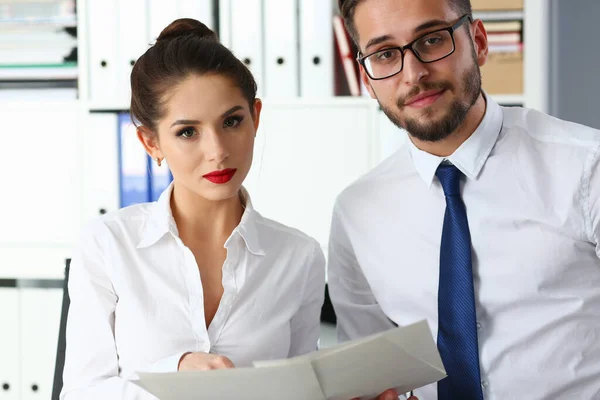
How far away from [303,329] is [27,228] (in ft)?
5.06

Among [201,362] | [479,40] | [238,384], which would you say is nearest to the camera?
[238,384]

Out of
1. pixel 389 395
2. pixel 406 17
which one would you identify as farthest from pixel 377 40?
pixel 389 395

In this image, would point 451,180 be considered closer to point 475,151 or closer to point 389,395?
point 475,151

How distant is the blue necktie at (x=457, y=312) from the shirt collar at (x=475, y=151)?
0.18 ft

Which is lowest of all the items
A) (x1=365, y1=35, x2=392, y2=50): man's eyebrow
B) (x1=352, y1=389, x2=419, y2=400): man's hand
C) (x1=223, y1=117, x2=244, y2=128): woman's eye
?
(x1=352, y1=389, x2=419, y2=400): man's hand

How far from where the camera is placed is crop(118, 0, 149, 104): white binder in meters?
2.39

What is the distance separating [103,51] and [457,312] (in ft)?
5.27

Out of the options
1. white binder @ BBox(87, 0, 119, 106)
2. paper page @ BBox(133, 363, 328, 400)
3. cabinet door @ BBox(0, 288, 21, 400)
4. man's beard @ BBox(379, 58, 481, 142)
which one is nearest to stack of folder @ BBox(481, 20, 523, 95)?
man's beard @ BBox(379, 58, 481, 142)

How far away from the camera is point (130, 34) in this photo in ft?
7.92

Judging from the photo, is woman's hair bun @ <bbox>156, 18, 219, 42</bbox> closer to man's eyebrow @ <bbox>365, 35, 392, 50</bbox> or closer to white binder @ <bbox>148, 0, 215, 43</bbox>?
man's eyebrow @ <bbox>365, 35, 392, 50</bbox>

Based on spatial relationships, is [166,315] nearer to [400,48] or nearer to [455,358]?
[455,358]

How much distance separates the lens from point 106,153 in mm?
2473

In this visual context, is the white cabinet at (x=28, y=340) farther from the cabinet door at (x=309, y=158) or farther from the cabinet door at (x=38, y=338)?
the cabinet door at (x=309, y=158)

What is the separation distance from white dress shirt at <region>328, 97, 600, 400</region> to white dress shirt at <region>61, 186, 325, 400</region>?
193 millimetres
